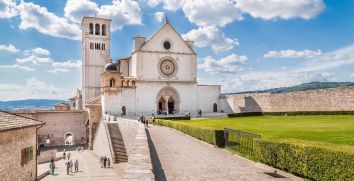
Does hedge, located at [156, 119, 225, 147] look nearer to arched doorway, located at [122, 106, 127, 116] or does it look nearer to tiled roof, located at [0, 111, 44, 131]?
tiled roof, located at [0, 111, 44, 131]

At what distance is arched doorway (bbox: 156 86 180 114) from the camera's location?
1972 inches

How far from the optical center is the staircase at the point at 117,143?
96.7 ft

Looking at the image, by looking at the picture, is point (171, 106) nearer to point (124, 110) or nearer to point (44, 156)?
point (124, 110)

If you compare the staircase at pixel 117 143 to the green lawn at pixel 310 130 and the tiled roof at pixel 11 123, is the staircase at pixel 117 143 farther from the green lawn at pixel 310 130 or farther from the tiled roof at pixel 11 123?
the tiled roof at pixel 11 123

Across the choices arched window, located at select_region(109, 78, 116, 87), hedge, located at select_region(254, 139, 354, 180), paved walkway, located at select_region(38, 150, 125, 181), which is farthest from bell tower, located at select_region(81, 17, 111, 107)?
hedge, located at select_region(254, 139, 354, 180)

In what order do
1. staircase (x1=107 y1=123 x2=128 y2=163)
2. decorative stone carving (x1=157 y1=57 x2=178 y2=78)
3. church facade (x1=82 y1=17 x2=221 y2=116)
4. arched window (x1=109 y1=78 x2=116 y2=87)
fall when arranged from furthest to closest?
decorative stone carving (x1=157 y1=57 x2=178 y2=78)
arched window (x1=109 y1=78 x2=116 y2=87)
church facade (x1=82 y1=17 x2=221 y2=116)
staircase (x1=107 y1=123 x2=128 y2=163)

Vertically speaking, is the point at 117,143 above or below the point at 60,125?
below

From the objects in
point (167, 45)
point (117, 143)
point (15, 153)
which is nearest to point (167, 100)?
point (167, 45)

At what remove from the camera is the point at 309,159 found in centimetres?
928

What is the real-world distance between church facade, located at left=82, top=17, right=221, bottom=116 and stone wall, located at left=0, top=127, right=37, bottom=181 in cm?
2662

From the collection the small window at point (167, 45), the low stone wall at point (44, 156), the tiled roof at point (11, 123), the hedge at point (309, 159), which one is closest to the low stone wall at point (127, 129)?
the tiled roof at point (11, 123)

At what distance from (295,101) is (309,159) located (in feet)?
103

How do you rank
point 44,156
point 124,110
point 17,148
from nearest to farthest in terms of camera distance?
point 17,148
point 44,156
point 124,110

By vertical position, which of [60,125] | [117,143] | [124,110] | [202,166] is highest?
[124,110]
